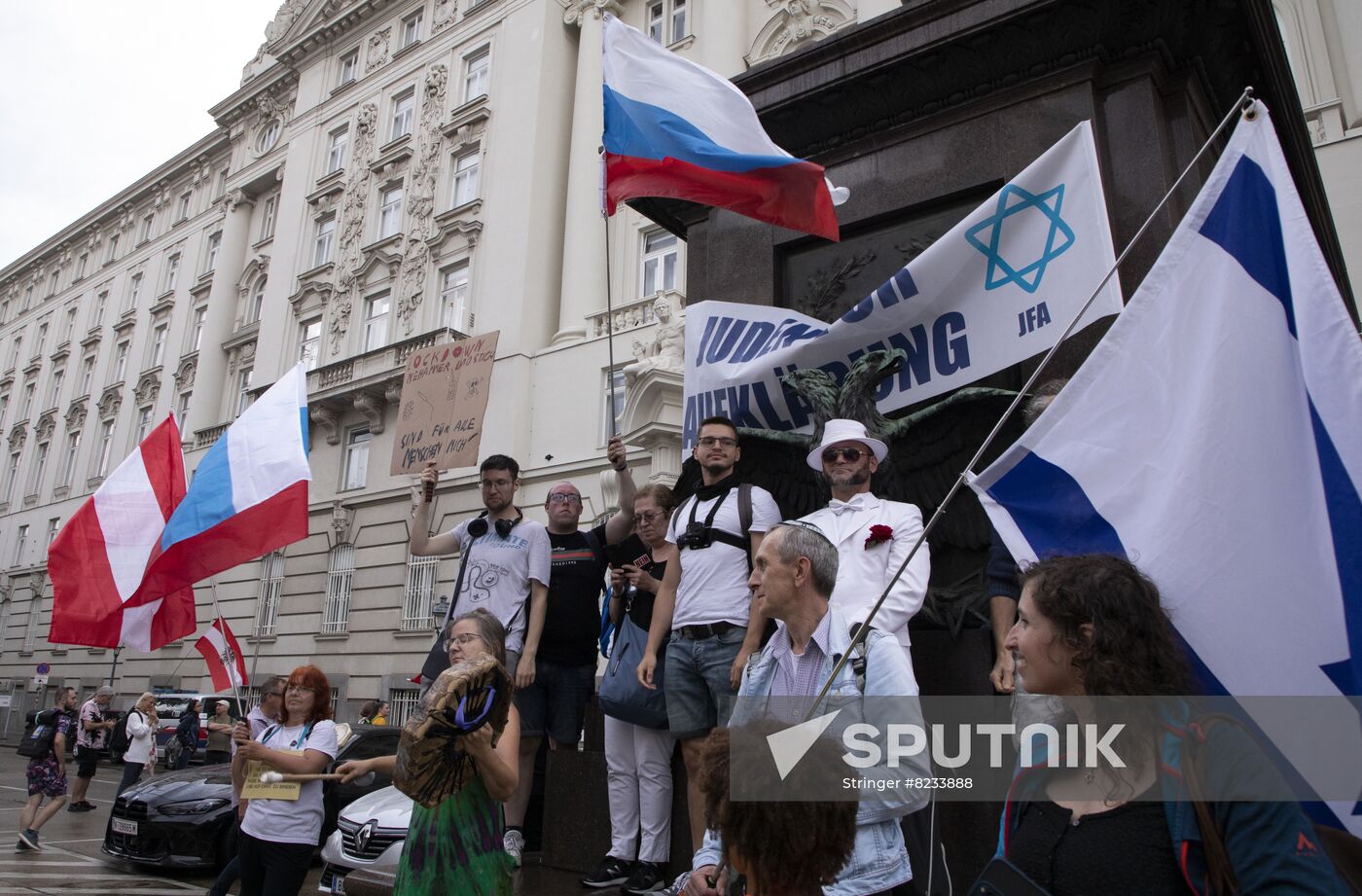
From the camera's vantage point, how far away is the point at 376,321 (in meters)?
26.6

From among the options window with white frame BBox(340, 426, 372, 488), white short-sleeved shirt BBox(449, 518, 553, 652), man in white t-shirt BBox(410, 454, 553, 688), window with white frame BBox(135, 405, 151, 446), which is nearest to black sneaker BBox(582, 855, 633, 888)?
man in white t-shirt BBox(410, 454, 553, 688)

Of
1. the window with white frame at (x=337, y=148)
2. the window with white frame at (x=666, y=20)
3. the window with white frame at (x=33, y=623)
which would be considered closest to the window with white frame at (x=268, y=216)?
the window with white frame at (x=337, y=148)

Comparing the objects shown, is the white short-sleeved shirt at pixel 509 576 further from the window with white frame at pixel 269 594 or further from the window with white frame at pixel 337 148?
the window with white frame at pixel 337 148

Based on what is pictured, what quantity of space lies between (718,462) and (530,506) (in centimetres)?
1734

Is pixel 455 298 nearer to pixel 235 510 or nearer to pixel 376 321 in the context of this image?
pixel 376 321

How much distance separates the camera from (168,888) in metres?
7.72

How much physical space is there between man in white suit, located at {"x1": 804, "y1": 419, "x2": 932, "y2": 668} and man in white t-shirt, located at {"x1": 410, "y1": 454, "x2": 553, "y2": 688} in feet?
5.53

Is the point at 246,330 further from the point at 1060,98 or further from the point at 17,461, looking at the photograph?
the point at 1060,98

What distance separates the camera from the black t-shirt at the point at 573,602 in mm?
4910

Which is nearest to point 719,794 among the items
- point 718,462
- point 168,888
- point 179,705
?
point 718,462

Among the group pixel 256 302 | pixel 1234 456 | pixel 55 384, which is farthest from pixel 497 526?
pixel 55 384

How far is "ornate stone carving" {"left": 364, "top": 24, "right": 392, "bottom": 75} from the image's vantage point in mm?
30078

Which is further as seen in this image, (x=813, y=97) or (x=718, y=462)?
(x=813, y=97)

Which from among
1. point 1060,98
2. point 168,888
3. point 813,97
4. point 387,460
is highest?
point 387,460
